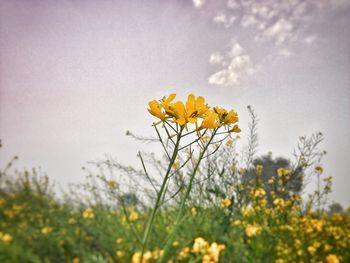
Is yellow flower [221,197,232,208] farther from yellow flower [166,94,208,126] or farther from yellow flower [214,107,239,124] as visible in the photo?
yellow flower [166,94,208,126]

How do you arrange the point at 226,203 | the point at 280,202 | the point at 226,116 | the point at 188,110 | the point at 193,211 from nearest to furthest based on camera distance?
the point at 188,110
the point at 226,116
the point at 226,203
the point at 193,211
the point at 280,202

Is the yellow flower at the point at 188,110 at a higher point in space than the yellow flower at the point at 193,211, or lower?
lower

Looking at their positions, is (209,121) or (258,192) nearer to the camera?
(209,121)

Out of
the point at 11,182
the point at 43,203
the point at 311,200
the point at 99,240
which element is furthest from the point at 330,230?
the point at 11,182

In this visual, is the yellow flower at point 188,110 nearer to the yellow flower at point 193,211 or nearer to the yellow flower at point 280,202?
the yellow flower at point 193,211

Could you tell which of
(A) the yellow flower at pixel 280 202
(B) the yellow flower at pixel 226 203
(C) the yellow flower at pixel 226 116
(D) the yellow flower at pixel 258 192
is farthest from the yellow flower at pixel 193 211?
(C) the yellow flower at pixel 226 116

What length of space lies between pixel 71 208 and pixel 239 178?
80.7 inches

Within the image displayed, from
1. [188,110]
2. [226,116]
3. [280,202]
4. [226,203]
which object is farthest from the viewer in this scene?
[280,202]

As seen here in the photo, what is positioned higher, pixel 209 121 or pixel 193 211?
pixel 193 211

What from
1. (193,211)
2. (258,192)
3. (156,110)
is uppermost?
(258,192)

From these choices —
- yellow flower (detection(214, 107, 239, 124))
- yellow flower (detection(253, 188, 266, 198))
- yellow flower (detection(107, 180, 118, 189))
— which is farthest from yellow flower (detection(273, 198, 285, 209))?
yellow flower (detection(214, 107, 239, 124))

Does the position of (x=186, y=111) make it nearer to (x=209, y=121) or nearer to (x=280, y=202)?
(x=209, y=121)

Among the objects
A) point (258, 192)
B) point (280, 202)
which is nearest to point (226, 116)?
point (258, 192)

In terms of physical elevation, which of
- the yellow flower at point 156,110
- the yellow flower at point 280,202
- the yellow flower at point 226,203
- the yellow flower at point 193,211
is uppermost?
the yellow flower at point 280,202
